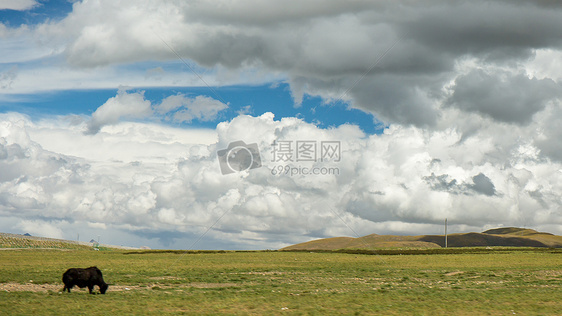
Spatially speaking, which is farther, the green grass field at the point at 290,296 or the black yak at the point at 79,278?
the black yak at the point at 79,278

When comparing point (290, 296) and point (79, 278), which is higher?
point (79, 278)

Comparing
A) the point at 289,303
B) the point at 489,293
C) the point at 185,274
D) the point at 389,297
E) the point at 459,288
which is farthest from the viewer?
the point at 185,274

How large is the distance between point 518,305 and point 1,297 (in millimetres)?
28303

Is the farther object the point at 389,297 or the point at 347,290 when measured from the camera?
the point at 347,290

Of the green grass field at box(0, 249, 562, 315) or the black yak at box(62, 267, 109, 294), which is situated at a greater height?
the black yak at box(62, 267, 109, 294)

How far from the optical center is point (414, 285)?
127 feet

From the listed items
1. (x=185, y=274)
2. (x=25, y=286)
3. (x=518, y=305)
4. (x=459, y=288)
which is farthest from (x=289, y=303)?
(x=185, y=274)

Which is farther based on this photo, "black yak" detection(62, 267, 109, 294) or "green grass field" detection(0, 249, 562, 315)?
"black yak" detection(62, 267, 109, 294)

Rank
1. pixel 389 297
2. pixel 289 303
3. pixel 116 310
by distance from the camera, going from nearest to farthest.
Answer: pixel 116 310 → pixel 289 303 → pixel 389 297

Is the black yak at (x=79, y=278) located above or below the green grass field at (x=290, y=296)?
above

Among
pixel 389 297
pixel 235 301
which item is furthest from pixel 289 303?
pixel 389 297

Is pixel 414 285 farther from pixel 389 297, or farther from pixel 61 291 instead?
pixel 61 291

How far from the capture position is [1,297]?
27.9m

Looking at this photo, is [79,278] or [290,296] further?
[290,296]
